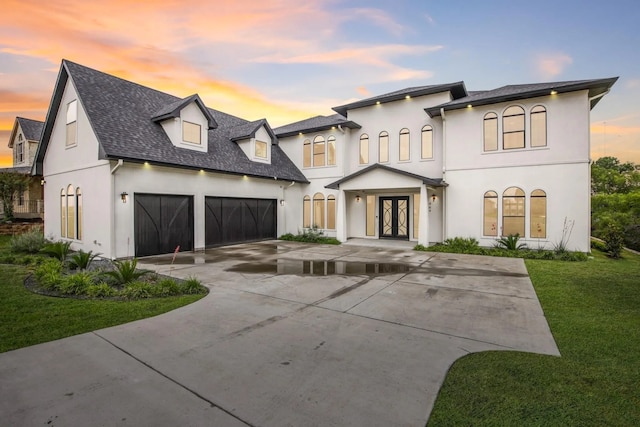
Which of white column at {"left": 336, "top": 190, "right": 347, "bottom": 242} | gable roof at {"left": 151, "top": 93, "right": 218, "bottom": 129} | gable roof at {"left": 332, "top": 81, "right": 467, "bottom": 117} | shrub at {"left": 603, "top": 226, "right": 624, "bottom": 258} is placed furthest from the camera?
white column at {"left": 336, "top": 190, "right": 347, "bottom": 242}

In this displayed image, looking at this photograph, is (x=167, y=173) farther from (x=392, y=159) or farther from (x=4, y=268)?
(x=392, y=159)

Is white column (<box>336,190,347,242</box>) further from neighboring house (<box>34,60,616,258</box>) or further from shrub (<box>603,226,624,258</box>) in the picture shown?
shrub (<box>603,226,624,258</box>)

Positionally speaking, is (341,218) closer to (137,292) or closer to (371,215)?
(371,215)

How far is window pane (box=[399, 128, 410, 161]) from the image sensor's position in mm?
15672

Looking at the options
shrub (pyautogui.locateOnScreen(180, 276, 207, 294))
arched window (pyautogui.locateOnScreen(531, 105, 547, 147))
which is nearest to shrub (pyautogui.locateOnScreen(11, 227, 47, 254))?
shrub (pyautogui.locateOnScreen(180, 276, 207, 294))

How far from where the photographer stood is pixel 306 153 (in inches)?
739

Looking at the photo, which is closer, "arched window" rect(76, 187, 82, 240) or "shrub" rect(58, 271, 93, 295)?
"shrub" rect(58, 271, 93, 295)

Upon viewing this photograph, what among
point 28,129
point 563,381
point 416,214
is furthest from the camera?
point 28,129

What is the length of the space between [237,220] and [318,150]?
6517mm

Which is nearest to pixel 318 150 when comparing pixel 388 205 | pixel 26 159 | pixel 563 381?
pixel 388 205

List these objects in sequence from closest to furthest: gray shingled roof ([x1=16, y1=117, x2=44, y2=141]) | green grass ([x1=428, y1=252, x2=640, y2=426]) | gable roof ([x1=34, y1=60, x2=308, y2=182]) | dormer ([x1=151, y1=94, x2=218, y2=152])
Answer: green grass ([x1=428, y1=252, x2=640, y2=426]) < gable roof ([x1=34, y1=60, x2=308, y2=182]) < dormer ([x1=151, y1=94, x2=218, y2=152]) < gray shingled roof ([x1=16, y1=117, x2=44, y2=141])

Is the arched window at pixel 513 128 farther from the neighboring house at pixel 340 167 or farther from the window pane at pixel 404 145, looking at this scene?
the window pane at pixel 404 145

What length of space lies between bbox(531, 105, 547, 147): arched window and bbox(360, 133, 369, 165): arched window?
7.53 metres

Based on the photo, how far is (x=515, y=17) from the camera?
13.0 meters
